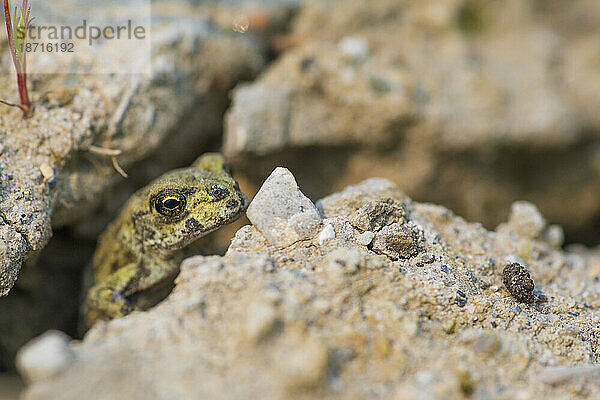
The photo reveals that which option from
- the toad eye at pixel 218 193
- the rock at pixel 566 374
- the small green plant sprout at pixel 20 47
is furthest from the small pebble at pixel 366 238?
the small green plant sprout at pixel 20 47

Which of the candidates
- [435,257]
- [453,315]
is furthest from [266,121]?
[453,315]

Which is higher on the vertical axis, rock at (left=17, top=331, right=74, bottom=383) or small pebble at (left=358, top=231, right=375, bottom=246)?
small pebble at (left=358, top=231, right=375, bottom=246)

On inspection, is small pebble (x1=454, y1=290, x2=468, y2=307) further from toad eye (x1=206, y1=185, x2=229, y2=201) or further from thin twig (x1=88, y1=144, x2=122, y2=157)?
thin twig (x1=88, y1=144, x2=122, y2=157)

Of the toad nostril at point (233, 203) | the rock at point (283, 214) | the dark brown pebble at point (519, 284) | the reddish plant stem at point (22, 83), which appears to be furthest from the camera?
the reddish plant stem at point (22, 83)

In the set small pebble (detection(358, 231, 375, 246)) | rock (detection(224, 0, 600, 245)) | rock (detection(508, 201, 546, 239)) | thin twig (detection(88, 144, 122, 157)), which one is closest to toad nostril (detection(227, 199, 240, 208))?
small pebble (detection(358, 231, 375, 246))

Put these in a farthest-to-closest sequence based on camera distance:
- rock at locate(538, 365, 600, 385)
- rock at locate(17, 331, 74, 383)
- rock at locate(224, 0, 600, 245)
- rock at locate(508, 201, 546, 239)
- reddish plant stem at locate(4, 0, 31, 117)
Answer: rock at locate(224, 0, 600, 245) → rock at locate(508, 201, 546, 239) → reddish plant stem at locate(4, 0, 31, 117) → rock at locate(538, 365, 600, 385) → rock at locate(17, 331, 74, 383)

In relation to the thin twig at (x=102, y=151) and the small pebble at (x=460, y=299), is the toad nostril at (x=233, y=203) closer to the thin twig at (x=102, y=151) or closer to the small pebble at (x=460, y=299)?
the thin twig at (x=102, y=151)
